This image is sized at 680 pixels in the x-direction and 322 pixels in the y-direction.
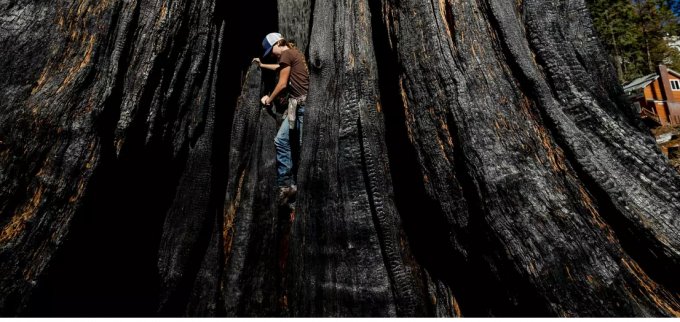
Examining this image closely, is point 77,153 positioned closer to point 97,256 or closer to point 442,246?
point 97,256

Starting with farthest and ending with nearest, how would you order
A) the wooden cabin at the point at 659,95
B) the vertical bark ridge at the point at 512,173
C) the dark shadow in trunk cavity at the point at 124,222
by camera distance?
1. the wooden cabin at the point at 659,95
2. the dark shadow in trunk cavity at the point at 124,222
3. the vertical bark ridge at the point at 512,173

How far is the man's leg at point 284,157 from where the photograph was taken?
3.79 meters

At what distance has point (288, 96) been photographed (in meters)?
4.03

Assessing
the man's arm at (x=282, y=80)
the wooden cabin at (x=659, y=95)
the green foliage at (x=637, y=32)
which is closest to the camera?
the man's arm at (x=282, y=80)

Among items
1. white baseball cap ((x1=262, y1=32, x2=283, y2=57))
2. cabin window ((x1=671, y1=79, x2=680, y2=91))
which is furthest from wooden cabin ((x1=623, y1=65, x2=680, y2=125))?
white baseball cap ((x1=262, y1=32, x2=283, y2=57))

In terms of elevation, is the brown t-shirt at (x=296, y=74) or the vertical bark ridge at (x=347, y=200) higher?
the brown t-shirt at (x=296, y=74)

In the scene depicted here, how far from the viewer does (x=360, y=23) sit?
11.8ft

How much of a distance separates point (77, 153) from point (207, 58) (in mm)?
1713

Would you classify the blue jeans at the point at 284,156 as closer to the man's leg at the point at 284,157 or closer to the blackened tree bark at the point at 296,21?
the man's leg at the point at 284,157

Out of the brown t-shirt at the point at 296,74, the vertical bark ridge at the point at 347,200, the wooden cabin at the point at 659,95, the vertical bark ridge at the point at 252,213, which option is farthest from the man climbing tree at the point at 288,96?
the wooden cabin at the point at 659,95

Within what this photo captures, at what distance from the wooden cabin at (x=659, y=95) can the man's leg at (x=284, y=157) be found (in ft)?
80.8

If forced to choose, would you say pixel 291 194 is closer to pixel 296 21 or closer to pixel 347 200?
pixel 347 200

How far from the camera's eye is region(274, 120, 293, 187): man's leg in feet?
12.4

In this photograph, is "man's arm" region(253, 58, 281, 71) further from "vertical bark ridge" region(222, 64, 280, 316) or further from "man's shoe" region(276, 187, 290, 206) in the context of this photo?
"man's shoe" region(276, 187, 290, 206)
